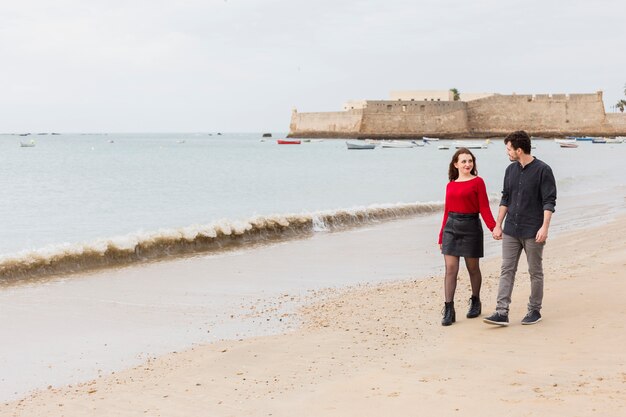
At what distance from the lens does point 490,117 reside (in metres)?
88.9

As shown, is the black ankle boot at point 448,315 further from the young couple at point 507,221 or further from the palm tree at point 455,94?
the palm tree at point 455,94

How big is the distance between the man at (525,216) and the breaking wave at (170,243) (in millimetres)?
5849

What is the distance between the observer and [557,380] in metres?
3.96

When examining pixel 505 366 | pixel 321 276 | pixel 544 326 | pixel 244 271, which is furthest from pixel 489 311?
pixel 244 271

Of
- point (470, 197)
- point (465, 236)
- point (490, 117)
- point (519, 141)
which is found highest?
point (490, 117)

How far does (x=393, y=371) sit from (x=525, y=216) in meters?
1.73

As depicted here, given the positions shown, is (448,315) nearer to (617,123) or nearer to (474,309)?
(474,309)

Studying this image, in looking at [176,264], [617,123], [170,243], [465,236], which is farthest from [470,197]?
[617,123]

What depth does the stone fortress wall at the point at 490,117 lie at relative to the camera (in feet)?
286

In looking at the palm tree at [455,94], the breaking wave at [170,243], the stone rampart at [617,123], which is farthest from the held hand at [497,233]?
the palm tree at [455,94]

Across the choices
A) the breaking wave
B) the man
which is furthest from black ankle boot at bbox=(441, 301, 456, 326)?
the breaking wave

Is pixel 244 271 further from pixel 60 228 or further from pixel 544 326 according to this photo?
pixel 60 228

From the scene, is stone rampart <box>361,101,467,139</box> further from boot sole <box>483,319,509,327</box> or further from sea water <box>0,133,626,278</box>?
boot sole <box>483,319,509,327</box>

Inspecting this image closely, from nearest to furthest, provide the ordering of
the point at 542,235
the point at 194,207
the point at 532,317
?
the point at 542,235 → the point at 532,317 → the point at 194,207
